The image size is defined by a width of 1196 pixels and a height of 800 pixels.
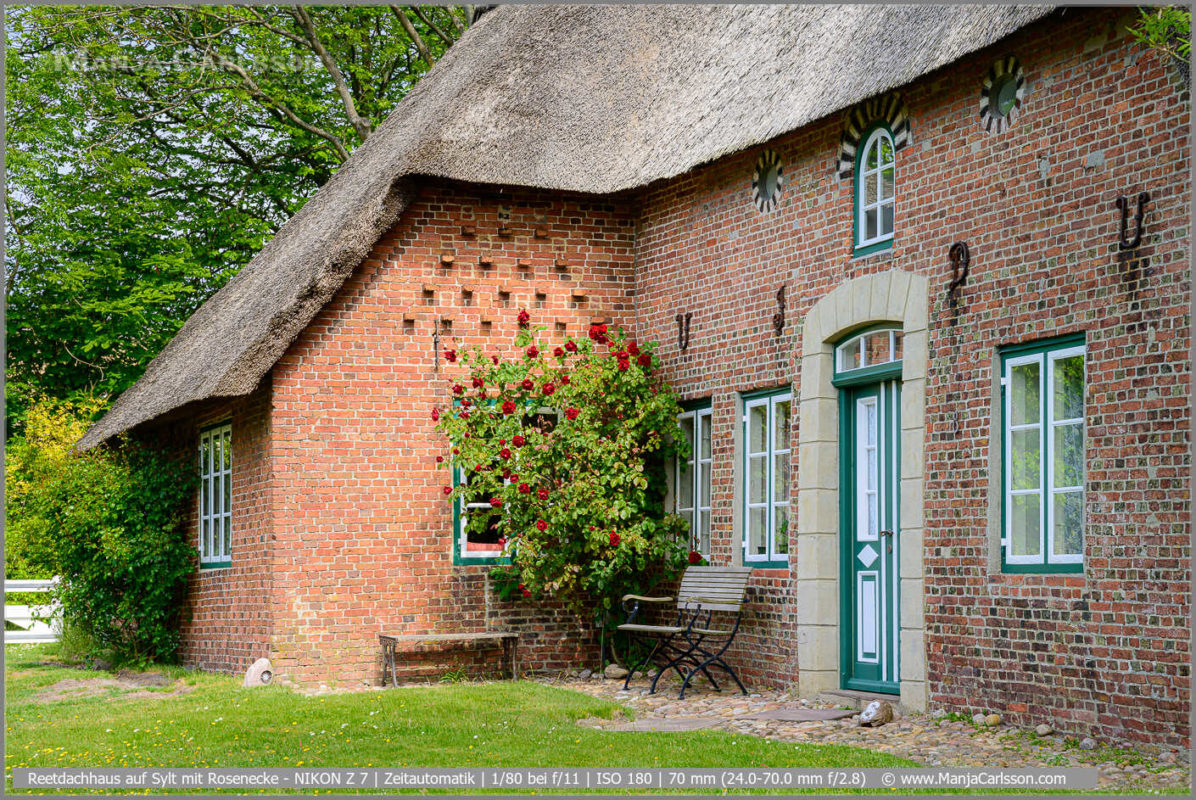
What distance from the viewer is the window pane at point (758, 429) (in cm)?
1191

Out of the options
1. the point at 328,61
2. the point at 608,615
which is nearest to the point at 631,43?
the point at 608,615

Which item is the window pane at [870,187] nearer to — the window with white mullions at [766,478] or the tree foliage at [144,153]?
the window with white mullions at [766,478]

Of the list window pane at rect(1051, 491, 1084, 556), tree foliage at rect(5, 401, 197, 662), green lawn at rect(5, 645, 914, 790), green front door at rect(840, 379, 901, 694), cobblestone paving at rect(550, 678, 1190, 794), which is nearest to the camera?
→ cobblestone paving at rect(550, 678, 1190, 794)

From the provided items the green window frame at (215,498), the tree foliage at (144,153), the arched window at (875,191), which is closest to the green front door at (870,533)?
the arched window at (875,191)

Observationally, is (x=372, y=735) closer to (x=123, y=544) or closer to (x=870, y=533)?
(x=870, y=533)

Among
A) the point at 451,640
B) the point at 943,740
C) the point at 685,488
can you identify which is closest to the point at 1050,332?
the point at 943,740

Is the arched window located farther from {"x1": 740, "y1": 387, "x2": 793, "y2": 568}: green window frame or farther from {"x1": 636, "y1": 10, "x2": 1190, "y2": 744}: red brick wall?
{"x1": 740, "y1": 387, "x2": 793, "y2": 568}: green window frame

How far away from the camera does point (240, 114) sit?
23531 millimetres

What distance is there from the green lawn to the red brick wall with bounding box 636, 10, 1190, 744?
4.71 ft

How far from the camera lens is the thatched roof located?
11203mm

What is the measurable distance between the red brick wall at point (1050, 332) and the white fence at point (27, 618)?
12.1m

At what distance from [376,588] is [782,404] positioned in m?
3.87

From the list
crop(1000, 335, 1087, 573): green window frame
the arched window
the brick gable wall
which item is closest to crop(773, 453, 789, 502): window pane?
the brick gable wall

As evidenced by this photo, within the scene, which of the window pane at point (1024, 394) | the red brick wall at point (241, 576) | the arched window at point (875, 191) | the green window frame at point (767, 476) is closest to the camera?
the window pane at point (1024, 394)
